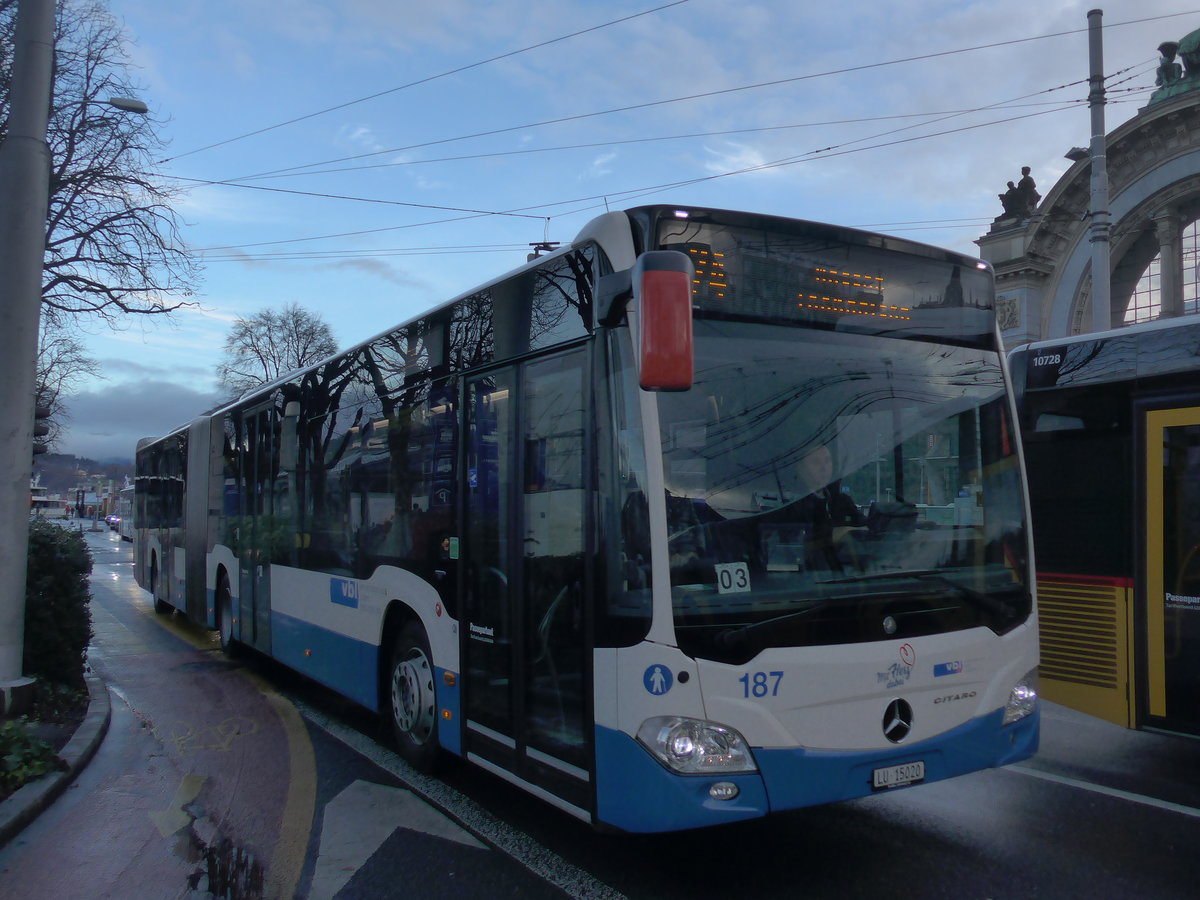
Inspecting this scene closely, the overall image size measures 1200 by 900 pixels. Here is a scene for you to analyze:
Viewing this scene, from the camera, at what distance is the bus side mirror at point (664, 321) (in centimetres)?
366

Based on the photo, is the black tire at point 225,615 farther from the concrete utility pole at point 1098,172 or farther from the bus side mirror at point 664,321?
the concrete utility pole at point 1098,172

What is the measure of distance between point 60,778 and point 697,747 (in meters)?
4.45

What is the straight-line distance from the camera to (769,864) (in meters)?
4.68

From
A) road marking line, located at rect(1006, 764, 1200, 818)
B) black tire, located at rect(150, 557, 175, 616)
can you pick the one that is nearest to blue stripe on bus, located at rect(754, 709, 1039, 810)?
road marking line, located at rect(1006, 764, 1200, 818)

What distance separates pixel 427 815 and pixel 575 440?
2.40 meters

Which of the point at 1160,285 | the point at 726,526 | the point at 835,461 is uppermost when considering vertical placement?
the point at 1160,285

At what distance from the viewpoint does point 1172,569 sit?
6.04 metres

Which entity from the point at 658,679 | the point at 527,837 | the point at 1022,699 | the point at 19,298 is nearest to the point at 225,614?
the point at 19,298

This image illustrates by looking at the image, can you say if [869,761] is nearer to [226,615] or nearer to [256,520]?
[256,520]

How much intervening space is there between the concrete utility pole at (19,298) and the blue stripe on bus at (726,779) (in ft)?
17.2

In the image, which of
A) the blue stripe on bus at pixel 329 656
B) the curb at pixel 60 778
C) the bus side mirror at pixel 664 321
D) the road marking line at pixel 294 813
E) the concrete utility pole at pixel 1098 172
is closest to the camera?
the bus side mirror at pixel 664 321

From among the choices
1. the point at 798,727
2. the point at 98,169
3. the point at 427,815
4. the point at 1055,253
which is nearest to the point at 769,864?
the point at 798,727

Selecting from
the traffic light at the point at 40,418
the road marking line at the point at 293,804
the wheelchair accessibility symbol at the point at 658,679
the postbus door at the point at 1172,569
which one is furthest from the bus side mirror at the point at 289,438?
the postbus door at the point at 1172,569

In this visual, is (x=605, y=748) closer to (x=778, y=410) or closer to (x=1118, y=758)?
(x=778, y=410)
